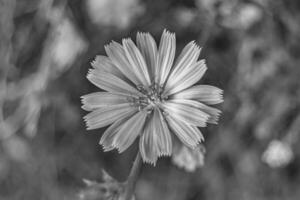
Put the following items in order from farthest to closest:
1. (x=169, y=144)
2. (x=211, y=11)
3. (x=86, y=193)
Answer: (x=211, y=11) < (x=86, y=193) < (x=169, y=144)

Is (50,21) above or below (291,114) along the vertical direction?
above

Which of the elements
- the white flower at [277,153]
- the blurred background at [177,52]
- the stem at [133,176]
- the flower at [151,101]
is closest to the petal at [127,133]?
the flower at [151,101]

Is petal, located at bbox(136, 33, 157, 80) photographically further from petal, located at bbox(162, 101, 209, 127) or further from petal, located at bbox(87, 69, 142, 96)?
petal, located at bbox(162, 101, 209, 127)

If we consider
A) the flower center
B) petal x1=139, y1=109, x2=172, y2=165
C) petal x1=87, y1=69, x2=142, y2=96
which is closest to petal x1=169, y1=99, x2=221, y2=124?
petal x1=139, y1=109, x2=172, y2=165

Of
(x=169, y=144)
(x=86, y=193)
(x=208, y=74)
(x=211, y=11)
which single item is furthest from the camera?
(x=208, y=74)

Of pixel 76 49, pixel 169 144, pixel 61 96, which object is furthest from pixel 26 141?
pixel 169 144

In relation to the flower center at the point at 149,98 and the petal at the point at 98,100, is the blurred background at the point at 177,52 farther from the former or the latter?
the petal at the point at 98,100

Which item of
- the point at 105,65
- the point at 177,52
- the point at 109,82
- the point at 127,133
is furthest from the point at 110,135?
the point at 177,52

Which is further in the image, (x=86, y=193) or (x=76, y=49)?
(x=76, y=49)

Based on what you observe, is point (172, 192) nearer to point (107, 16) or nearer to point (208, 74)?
point (208, 74)
